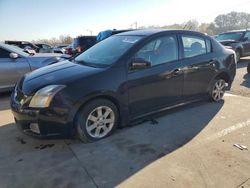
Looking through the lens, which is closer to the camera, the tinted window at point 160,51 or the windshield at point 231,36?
the tinted window at point 160,51

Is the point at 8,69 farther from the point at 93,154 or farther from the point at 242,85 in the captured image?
the point at 242,85

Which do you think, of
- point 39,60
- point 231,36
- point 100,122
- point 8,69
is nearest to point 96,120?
point 100,122

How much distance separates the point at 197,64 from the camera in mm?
4742

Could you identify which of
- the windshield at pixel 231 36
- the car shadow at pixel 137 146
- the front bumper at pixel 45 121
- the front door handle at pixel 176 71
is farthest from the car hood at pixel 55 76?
the windshield at pixel 231 36

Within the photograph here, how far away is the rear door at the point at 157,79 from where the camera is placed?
3965 mm

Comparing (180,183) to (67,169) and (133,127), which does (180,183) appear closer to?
(67,169)

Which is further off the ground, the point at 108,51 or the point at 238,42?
the point at 108,51

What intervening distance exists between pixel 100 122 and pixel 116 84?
0.62m

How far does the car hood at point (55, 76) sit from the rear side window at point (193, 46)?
1831 mm

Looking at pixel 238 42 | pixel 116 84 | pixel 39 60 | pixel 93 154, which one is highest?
pixel 116 84

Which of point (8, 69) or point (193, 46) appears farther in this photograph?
point (8, 69)

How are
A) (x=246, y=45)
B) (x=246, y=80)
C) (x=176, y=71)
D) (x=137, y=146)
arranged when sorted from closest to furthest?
(x=137, y=146), (x=176, y=71), (x=246, y=80), (x=246, y=45)

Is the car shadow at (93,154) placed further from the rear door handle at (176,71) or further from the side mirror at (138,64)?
the side mirror at (138,64)

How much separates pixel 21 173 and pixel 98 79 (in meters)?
1.57
